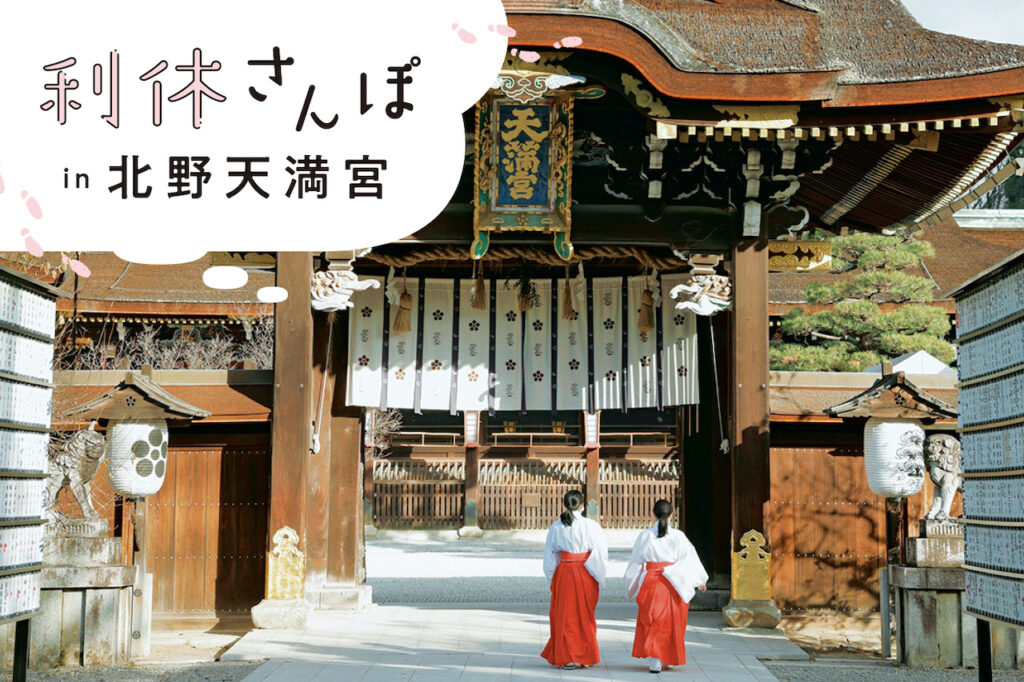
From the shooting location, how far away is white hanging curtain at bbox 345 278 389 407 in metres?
11.5

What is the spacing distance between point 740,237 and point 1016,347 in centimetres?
508

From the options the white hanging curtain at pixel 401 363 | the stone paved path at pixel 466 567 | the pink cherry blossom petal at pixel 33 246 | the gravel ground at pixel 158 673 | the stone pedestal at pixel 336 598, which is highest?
the pink cherry blossom petal at pixel 33 246

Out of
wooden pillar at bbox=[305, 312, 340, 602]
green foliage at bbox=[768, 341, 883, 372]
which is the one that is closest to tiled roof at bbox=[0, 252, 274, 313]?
green foliage at bbox=[768, 341, 883, 372]

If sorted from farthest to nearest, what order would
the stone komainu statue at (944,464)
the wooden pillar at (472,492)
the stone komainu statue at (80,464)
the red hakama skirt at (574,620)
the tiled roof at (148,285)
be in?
the wooden pillar at (472,492) → the tiled roof at (148,285) → the stone komainu statue at (944,464) → the stone komainu statue at (80,464) → the red hakama skirt at (574,620)

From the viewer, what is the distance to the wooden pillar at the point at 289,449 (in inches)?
384

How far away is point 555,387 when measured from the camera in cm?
1169

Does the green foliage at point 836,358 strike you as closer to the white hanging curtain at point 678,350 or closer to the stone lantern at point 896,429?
the white hanging curtain at point 678,350

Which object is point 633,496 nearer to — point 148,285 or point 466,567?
point 466,567

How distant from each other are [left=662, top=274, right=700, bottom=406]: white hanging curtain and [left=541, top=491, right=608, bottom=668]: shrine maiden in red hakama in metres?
2.92

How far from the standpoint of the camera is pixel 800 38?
973 centimetres

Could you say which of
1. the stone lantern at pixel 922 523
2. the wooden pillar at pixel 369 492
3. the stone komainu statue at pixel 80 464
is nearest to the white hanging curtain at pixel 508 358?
the stone lantern at pixel 922 523

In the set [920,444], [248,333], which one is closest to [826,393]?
[920,444]

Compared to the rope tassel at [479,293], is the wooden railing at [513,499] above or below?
below

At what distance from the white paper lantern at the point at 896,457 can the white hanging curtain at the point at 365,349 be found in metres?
5.01
